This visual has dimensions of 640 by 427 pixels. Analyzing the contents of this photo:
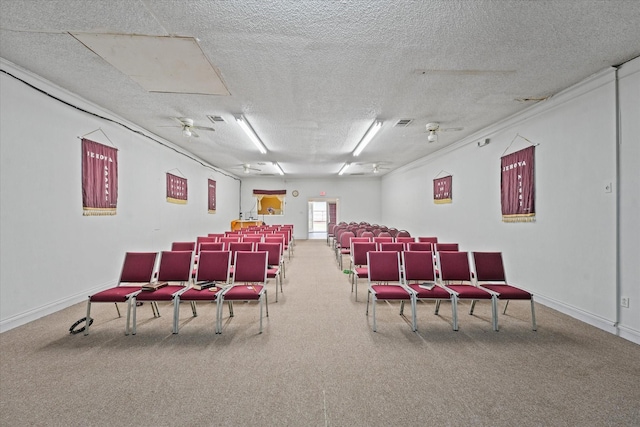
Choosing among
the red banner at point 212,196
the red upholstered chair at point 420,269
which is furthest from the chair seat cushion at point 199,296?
the red banner at point 212,196

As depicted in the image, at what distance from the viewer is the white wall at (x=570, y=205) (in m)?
3.53

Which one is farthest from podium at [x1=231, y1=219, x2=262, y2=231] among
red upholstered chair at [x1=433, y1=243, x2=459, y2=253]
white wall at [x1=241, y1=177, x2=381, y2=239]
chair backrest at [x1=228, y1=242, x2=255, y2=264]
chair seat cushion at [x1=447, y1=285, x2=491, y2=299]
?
chair seat cushion at [x1=447, y1=285, x2=491, y2=299]

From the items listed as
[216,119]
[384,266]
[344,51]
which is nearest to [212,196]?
[216,119]

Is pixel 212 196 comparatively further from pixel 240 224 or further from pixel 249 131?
pixel 249 131

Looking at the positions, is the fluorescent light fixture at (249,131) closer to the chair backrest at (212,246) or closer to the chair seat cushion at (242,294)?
the chair backrest at (212,246)

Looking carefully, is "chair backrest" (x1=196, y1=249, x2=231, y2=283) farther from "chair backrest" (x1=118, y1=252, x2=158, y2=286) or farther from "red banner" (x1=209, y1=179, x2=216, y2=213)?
"red banner" (x1=209, y1=179, x2=216, y2=213)

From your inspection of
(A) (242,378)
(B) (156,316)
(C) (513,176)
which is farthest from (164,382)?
(C) (513,176)

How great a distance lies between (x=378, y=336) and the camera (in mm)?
3307

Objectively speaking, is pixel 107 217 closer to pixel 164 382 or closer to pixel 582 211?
pixel 164 382

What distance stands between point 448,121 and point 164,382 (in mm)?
6349

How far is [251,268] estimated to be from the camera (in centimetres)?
402

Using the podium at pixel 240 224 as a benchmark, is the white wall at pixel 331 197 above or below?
above

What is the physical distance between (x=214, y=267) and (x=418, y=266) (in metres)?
2.91

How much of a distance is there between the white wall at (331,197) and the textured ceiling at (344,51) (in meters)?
10.0
